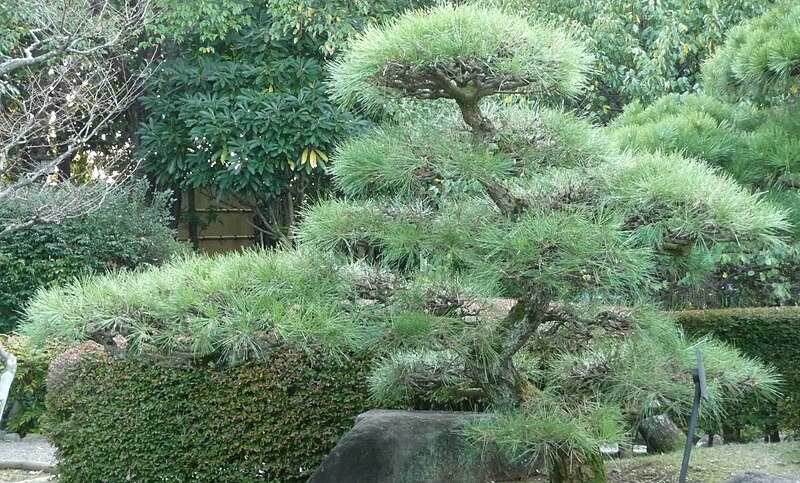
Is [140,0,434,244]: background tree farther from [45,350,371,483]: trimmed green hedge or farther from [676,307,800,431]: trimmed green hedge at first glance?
[676,307,800,431]: trimmed green hedge

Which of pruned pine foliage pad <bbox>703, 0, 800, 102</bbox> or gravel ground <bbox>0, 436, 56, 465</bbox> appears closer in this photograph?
pruned pine foliage pad <bbox>703, 0, 800, 102</bbox>

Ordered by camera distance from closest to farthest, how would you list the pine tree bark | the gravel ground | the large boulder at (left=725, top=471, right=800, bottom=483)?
the large boulder at (left=725, top=471, right=800, bottom=483), the pine tree bark, the gravel ground

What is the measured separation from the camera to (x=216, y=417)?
17.1 ft

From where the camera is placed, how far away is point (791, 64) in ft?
13.6

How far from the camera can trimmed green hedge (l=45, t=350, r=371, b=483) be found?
17.0 feet

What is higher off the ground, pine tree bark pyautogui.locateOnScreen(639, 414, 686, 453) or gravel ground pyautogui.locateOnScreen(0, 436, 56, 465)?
pine tree bark pyautogui.locateOnScreen(639, 414, 686, 453)

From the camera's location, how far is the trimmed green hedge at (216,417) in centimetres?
519

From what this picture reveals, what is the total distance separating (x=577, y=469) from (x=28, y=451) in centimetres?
515

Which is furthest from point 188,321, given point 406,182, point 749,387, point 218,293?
point 749,387

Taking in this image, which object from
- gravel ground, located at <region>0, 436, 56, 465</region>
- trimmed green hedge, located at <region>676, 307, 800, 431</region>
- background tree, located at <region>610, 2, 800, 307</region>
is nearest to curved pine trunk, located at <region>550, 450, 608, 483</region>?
background tree, located at <region>610, 2, 800, 307</region>

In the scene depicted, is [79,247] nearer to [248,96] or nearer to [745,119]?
[248,96]

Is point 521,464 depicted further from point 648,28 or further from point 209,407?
point 648,28

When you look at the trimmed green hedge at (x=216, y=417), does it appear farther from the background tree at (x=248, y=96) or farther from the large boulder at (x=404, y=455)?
the background tree at (x=248, y=96)

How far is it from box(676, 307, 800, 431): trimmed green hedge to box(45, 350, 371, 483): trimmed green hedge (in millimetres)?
2499
